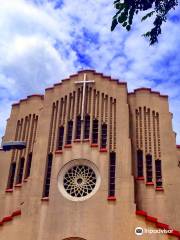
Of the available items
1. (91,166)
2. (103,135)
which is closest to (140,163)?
(103,135)

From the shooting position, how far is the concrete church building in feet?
64.1

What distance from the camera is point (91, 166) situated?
21.4m

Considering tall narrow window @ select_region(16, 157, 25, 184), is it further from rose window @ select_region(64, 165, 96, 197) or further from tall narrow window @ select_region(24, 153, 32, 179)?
rose window @ select_region(64, 165, 96, 197)

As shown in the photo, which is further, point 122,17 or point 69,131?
point 69,131

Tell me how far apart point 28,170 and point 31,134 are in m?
2.66

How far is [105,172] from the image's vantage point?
20.8 m

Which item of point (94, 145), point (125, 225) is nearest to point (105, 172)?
point (94, 145)

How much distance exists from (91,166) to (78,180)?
113 centimetres

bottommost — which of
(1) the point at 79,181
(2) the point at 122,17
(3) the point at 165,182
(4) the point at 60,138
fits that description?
(1) the point at 79,181

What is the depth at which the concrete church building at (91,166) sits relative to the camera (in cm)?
1955

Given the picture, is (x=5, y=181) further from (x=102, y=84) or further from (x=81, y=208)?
(x=102, y=84)

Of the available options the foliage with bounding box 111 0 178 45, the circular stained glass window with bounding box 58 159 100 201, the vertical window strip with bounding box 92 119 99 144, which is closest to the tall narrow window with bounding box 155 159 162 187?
the circular stained glass window with bounding box 58 159 100 201

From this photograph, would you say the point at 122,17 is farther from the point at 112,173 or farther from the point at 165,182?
the point at 165,182

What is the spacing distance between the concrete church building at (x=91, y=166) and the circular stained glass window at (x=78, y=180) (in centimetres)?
6
